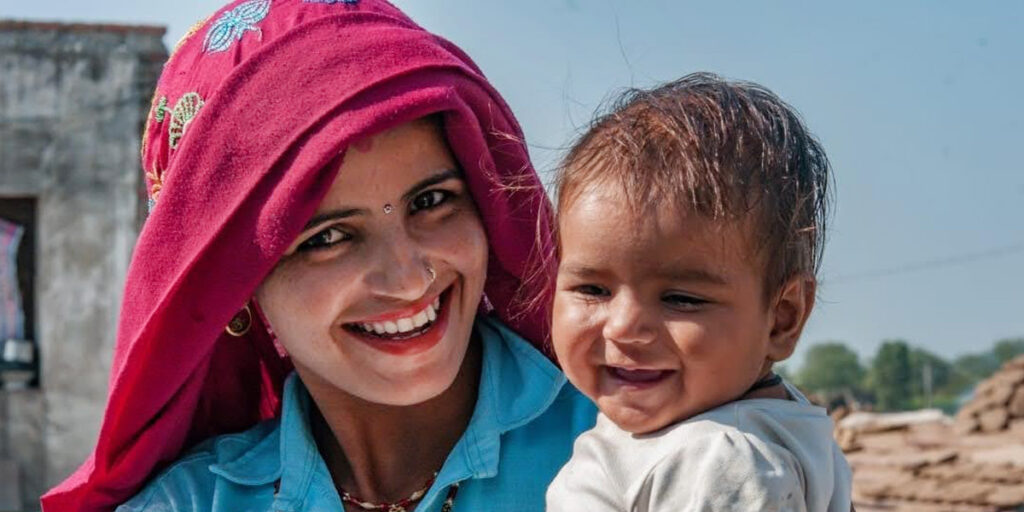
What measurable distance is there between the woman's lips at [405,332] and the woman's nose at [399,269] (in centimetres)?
6

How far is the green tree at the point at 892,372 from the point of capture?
111 feet

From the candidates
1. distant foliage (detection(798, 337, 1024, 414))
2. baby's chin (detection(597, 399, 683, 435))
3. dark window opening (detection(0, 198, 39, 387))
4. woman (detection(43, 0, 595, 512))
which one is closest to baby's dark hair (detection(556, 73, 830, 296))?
baby's chin (detection(597, 399, 683, 435))

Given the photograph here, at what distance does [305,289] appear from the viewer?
253 cm

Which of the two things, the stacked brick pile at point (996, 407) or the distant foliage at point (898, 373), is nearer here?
the stacked brick pile at point (996, 407)

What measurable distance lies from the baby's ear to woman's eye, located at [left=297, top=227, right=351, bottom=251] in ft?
2.75

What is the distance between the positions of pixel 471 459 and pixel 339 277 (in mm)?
402

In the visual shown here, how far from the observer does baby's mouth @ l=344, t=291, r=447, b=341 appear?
2.52m

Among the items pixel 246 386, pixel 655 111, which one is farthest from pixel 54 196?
pixel 655 111

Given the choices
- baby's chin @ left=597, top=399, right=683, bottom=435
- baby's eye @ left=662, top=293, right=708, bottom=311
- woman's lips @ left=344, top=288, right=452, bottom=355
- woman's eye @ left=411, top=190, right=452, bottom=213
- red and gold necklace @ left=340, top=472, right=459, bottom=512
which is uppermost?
woman's eye @ left=411, top=190, right=452, bottom=213

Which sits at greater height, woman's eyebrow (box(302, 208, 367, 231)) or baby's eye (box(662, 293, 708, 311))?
woman's eyebrow (box(302, 208, 367, 231))

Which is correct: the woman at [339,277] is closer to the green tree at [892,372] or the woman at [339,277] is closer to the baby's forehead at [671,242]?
the baby's forehead at [671,242]

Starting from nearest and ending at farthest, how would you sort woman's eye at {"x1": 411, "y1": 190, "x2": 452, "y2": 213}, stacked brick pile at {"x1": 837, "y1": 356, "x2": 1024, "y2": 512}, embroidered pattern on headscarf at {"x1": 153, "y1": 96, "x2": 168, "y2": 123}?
woman's eye at {"x1": 411, "y1": 190, "x2": 452, "y2": 213}, embroidered pattern on headscarf at {"x1": 153, "y1": 96, "x2": 168, "y2": 123}, stacked brick pile at {"x1": 837, "y1": 356, "x2": 1024, "y2": 512}

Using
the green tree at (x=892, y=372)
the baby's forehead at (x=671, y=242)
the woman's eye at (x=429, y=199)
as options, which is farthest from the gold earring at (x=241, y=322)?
the green tree at (x=892, y=372)

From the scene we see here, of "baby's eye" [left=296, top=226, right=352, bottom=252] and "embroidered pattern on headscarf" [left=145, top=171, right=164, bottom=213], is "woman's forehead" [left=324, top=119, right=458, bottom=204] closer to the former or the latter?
"baby's eye" [left=296, top=226, right=352, bottom=252]
